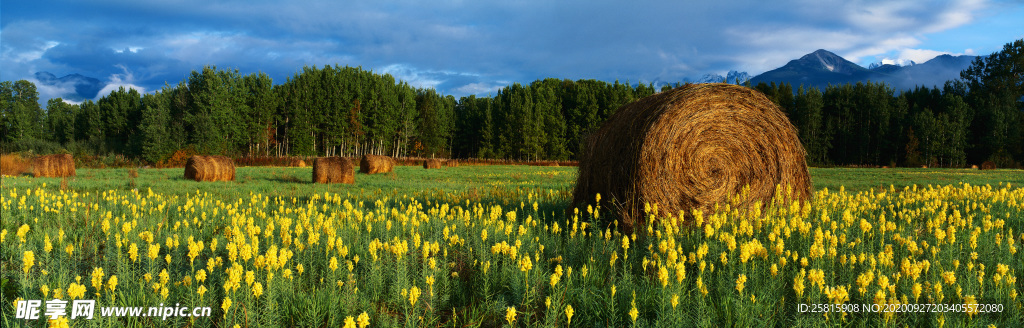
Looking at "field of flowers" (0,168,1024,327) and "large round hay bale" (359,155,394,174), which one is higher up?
"large round hay bale" (359,155,394,174)

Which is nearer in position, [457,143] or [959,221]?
[959,221]

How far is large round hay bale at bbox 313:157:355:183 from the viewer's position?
20.5 meters

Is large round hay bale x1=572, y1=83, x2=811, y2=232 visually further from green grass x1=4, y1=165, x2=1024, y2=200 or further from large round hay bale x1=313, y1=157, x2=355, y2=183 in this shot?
large round hay bale x1=313, y1=157, x2=355, y2=183

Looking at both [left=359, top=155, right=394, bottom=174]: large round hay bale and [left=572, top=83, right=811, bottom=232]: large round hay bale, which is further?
[left=359, top=155, right=394, bottom=174]: large round hay bale

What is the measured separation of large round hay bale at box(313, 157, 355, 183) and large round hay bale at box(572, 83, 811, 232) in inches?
587

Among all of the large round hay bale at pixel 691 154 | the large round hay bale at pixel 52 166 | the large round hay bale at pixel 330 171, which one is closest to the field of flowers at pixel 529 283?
the large round hay bale at pixel 691 154

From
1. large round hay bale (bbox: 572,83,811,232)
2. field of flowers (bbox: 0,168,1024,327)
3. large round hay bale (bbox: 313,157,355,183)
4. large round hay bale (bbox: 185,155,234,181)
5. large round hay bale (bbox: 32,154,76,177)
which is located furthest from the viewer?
large round hay bale (bbox: 32,154,76,177)

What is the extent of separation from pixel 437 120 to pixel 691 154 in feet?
219

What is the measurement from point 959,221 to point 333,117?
6374cm

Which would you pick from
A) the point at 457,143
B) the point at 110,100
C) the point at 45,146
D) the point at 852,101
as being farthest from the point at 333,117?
the point at 852,101

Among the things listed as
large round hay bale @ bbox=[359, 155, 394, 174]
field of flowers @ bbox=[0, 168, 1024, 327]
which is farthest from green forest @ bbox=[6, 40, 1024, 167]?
field of flowers @ bbox=[0, 168, 1024, 327]

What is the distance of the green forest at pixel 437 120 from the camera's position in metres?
57.1

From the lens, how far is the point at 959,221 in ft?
21.5

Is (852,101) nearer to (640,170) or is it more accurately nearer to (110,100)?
(640,170)
